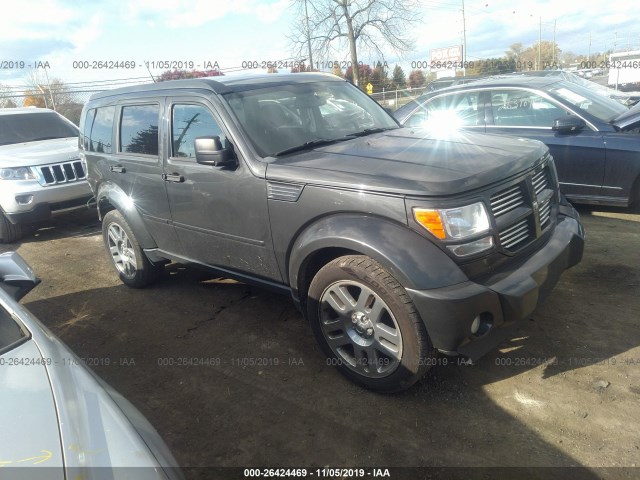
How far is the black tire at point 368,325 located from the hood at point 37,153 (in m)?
5.65

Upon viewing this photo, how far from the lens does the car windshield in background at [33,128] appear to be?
7.92m

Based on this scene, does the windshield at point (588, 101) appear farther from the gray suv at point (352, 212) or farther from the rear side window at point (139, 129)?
the rear side window at point (139, 129)

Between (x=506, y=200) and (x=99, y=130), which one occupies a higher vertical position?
(x=99, y=130)

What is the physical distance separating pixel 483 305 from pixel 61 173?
21.6 feet

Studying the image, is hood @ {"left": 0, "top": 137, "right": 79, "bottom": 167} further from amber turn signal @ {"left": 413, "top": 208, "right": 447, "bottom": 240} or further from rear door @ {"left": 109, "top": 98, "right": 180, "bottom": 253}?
amber turn signal @ {"left": 413, "top": 208, "right": 447, "bottom": 240}

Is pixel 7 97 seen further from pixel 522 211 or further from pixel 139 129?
pixel 522 211

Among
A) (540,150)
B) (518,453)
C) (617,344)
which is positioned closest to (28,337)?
(518,453)

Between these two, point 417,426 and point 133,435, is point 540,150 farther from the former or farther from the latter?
point 133,435

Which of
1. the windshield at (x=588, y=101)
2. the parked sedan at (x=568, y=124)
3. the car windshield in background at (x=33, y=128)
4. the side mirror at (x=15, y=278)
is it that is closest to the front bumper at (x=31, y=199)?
the car windshield in background at (x=33, y=128)

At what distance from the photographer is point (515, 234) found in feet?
9.37

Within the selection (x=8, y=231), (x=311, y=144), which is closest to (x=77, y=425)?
(x=311, y=144)

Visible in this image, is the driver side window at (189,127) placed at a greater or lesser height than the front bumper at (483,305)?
greater

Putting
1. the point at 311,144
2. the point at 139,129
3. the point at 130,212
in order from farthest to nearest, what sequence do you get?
1. the point at 130,212
2. the point at 139,129
3. the point at 311,144

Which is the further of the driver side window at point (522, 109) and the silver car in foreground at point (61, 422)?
the driver side window at point (522, 109)
